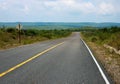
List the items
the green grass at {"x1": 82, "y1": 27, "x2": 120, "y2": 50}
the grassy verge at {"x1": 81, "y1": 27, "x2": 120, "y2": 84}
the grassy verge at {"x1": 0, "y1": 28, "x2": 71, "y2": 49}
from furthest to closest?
1. the grassy verge at {"x1": 0, "y1": 28, "x2": 71, "y2": 49}
2. the green grass at {"x1": 82, "y1": 27, "x2": 120, "y2": 50}
3. the grassy verge at {"x1": 81, "y1": 27, "x2": 120, "y2": 84}

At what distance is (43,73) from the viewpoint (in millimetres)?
10883

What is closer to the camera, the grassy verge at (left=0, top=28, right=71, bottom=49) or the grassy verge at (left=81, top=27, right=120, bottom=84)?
the grassy verge at (left=81, top=27, right=120, bottom=84)

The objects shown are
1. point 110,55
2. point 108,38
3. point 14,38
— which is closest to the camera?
point 110,55

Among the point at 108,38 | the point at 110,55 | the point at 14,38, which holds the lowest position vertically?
the point at 14,38

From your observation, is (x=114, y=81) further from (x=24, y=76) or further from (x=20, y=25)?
(x=20, y=25)

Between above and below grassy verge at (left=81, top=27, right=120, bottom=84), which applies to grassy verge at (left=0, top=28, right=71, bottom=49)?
below

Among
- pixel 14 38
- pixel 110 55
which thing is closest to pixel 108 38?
pixel 14 38

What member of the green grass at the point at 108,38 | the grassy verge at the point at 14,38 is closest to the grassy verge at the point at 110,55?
the green grass at the point at 108,38

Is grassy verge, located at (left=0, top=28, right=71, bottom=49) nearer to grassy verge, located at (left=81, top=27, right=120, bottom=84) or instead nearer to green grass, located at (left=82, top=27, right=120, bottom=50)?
grassy verge, located at (left=81, top=27, right=120, bottom=84)

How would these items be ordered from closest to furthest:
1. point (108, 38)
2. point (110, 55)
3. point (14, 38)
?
point (110, 55), point (108, 38), point (14, 38)

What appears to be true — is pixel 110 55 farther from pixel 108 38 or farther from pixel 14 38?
pixel 14 38

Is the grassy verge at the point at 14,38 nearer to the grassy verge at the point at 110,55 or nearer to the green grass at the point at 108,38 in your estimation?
the grassy verge at the point at 110,55

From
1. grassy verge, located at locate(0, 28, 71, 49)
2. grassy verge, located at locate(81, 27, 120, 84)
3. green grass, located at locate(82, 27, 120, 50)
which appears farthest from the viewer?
grassy verge, located at locate(0, 28, 71, 49)

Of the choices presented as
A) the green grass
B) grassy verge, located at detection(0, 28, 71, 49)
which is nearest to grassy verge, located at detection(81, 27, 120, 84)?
the green grass
